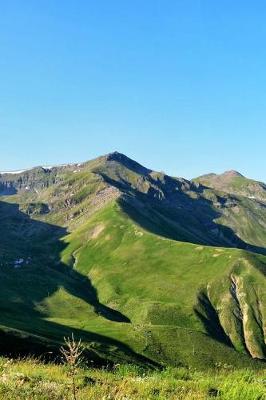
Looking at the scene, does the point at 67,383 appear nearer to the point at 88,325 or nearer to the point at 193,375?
the point at 193,375

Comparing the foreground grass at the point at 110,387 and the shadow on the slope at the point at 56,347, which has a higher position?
the foreground grass at the point at 110,387

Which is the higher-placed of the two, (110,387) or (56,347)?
(110,387)

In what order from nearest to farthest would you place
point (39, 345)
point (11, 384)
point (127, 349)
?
point (11, 384)
point (39, 345)
point (127, 349)

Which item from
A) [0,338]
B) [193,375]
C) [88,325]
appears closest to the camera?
[193,375]

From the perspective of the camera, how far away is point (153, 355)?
15362cm

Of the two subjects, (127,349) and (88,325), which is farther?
(88,325)

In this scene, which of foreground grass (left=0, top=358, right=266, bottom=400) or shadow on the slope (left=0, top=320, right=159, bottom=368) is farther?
shadow on the slope (left=0, top=320, right=159, bottom=368)

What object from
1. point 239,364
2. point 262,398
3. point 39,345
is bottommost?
point 239,364

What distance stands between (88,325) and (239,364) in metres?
61.6

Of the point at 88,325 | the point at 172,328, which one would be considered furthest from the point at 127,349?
the point at 88,325

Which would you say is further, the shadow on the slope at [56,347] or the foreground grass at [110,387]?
the shadow on the slope at [56,347]

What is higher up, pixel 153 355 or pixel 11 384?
pixel 11 384

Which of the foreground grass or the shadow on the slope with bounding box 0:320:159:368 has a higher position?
the foreground grass

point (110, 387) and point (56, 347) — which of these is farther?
point (56, 347)
